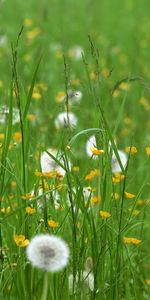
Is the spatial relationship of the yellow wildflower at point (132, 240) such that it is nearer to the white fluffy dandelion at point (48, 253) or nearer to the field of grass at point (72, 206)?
the field of grass at point (72, 206)

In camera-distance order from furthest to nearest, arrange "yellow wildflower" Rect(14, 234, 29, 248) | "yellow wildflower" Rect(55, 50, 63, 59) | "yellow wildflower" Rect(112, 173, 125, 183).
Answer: "yellow wildflower" Rect(55, 50, 63, 59) < "yellow wildflower" Rect(112, 173, 125, 183) < "yellow wildflower" Rect(14, 234, 29, 248)

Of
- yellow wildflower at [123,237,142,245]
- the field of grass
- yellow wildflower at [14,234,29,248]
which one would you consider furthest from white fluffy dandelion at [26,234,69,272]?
yellow wildflower at [123,237,142,245]

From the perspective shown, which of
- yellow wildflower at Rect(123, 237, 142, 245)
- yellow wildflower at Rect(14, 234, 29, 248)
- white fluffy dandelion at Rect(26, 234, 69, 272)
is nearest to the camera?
white fluffy dandelion at Rect(26, 234, 69, 272)

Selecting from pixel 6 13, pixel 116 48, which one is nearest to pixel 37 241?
pixel 116 48

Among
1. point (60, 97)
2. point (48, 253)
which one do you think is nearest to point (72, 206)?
point (48, 253)

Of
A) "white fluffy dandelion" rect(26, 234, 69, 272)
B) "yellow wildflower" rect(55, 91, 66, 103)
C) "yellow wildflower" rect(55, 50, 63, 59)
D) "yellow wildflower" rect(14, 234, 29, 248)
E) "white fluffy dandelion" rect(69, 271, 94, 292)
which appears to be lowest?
"white fluffy dandelion" rect(69, 271, 94, 292)

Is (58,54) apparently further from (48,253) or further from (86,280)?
(48,253)

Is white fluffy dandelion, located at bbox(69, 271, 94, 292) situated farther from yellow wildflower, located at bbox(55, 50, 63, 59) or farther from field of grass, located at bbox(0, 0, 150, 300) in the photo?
yellow wildflower, located at bbox(55, 50, 63, 59)

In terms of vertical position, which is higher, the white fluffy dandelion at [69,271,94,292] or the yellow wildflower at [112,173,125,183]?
the yellow wildflower at [112,173,125,183]
